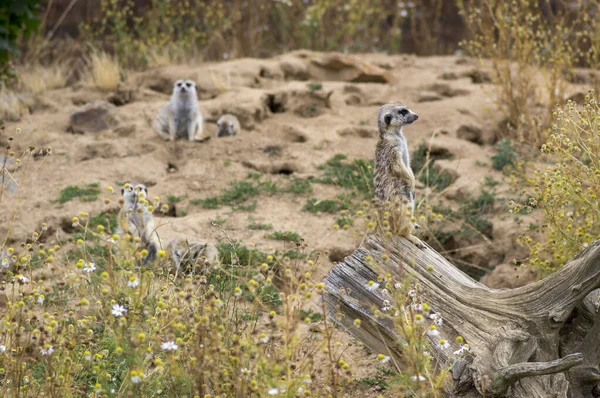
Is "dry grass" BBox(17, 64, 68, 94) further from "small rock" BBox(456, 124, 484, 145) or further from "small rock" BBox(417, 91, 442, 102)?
"small rock" BBox(456, 124, 484, 145)

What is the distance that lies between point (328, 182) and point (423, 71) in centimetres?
365

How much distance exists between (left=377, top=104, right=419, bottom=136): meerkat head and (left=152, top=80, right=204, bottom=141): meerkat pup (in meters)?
4.03

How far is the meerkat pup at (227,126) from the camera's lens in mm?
8398

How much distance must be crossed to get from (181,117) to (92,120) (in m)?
1.11

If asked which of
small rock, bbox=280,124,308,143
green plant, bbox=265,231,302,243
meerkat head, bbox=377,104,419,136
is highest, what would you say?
meerkat head, bbox=377,104,419,136

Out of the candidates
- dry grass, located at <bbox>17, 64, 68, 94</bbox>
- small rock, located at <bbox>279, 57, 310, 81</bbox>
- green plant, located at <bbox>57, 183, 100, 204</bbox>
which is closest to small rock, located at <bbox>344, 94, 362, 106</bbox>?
small rock, located at <bbox>279, 57, 310, 81</bbox>

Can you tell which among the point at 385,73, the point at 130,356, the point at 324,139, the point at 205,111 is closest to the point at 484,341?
the point at 130,356

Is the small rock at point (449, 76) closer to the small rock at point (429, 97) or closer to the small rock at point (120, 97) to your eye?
the small rock at point (429, 97)

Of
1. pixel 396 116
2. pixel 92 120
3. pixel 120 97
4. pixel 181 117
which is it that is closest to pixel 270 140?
pixel 181 117

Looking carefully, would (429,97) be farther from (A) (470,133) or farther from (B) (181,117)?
(B) (181,117)

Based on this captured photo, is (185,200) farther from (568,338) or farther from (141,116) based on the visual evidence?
(568,338)

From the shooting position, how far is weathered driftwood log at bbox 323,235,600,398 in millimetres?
3646

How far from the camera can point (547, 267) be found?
4539 millimetres

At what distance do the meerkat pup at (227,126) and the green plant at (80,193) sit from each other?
175 centimetres
